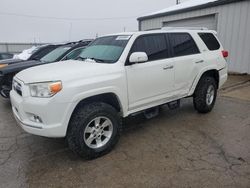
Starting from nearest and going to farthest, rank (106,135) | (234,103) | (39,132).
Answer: (39,132) < (106,135) < (234,103)

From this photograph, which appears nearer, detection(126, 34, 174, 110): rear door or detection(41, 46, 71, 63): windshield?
detection(126, 34, 174, 110): rear door

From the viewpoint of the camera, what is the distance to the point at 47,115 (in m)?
2.98

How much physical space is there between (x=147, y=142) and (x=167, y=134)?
20.9 inches

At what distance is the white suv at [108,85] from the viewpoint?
305 centimetres

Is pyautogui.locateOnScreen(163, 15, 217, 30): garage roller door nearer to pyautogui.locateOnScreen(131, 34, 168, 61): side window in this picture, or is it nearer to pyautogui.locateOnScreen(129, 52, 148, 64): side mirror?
pyautogui.locateOnScreen(131, 34, 168, 61): side window

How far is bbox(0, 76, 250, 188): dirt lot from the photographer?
2969 mm

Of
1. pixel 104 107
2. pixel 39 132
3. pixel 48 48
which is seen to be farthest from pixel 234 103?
pixel 48 48

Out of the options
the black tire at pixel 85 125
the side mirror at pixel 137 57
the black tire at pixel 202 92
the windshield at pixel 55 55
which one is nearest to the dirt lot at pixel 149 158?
the black tire at pixel 85 125

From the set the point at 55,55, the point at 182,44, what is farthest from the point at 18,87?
the point at 55,55

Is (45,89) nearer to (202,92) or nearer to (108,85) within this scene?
(108,85)

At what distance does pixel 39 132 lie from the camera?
3076 millimetres

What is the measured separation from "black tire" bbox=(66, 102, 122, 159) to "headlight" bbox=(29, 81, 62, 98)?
0.46 metres

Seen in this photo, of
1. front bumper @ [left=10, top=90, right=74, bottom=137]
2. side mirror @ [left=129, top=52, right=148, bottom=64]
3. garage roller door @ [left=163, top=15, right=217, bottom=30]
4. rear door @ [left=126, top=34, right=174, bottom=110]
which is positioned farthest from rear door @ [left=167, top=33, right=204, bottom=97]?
garage roller door @ [left=163, top=15, right=217, bottom=30]

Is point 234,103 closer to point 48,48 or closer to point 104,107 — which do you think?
point 104,107
